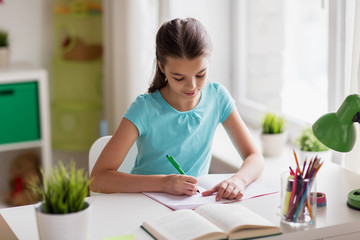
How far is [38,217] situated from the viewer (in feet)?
4.22

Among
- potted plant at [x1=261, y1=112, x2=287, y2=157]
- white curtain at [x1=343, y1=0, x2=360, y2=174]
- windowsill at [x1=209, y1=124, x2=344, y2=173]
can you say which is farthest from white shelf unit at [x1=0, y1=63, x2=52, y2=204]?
white curtain at [x1=343, y1=0, x2=360, y2=174]

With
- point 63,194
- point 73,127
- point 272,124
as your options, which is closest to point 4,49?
point 73,127

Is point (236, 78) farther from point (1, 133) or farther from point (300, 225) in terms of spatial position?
point (300, 225)

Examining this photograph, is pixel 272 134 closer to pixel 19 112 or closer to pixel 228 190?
pixel 228 190

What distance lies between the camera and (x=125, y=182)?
1.72 m

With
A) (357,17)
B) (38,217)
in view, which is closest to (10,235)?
(38,217)

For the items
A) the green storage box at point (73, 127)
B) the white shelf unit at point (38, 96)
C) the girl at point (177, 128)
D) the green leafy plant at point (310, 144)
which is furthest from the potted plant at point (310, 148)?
the green storage box at point (73, 127)

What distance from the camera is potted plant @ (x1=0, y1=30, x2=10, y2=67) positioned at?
320 centimetres

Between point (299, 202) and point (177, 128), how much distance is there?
0.58 meters

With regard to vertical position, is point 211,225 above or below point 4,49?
below

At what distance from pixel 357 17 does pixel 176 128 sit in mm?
655

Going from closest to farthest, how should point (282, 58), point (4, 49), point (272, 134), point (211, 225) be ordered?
point (211, 225) < point (272, 134) < point (282, 58) < point (4, 49)

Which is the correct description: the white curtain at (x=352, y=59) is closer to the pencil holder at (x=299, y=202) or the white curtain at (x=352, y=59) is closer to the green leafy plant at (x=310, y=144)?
the green leafy plant at (x=310, y=144)

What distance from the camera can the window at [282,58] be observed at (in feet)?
8.69
